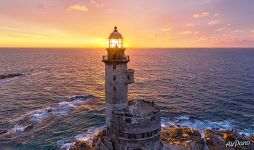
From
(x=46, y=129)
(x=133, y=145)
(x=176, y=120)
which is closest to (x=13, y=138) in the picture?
(x=46, y=129)

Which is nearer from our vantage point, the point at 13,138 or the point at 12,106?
the point at 13,138

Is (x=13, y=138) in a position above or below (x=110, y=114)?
below

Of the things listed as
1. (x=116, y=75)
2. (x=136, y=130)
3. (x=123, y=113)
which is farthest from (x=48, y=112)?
(x=136, y=130)

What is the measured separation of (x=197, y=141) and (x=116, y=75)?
16.4 meters

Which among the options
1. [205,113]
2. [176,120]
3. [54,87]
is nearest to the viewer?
[176,120]

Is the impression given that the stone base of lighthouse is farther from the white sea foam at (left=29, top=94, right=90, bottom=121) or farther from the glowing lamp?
the white sea foam at (left=29, top=94, right=90, bottom=121)

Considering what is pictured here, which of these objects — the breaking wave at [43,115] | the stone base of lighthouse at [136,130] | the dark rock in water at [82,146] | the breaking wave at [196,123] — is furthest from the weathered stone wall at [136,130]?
the breaking wave at [43,115]

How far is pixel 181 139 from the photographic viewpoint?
34.5 m

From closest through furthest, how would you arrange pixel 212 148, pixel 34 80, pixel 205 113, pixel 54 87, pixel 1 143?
pixel 212 148
pixel 1 143
pixel 205 113
pixel 54 87
pixel 34 80

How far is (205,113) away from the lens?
50.3m

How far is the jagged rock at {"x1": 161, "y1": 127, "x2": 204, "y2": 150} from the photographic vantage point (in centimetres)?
3058

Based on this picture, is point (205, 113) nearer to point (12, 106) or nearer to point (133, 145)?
point (133, 145)

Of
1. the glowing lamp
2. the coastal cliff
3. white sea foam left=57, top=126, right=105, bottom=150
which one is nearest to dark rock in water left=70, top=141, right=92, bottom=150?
the coastal cliff

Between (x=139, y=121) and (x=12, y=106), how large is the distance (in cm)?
4240
